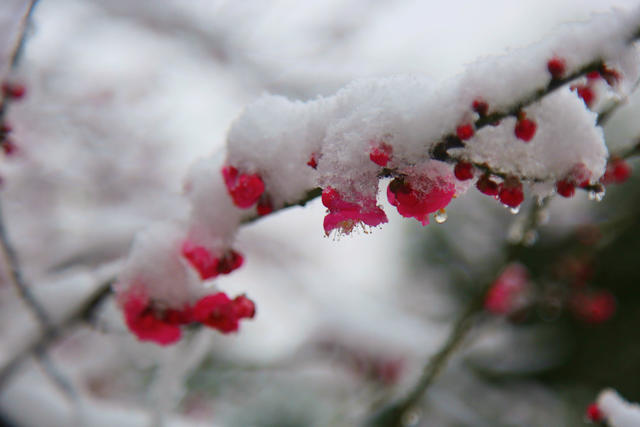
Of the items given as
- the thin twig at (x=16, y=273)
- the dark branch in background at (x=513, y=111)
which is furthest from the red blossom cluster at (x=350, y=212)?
the thin twig at (x=16, y=273)

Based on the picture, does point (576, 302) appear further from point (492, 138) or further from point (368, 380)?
point (492, 138)

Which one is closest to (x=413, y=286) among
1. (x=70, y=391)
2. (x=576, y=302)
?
(x=576, y=302)

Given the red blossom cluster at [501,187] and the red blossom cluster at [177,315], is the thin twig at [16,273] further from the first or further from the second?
the red blossom cluster at [501,187]

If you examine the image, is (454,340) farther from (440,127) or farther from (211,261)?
(440,127)

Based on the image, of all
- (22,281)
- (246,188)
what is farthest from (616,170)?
(22,281)

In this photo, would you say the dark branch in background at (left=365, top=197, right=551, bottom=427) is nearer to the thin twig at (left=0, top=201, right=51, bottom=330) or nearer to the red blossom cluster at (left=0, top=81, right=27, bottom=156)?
the thin twig at (left=0, top=201, right=51, bottom=330)

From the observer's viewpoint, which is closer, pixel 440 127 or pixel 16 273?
pixel 440 127

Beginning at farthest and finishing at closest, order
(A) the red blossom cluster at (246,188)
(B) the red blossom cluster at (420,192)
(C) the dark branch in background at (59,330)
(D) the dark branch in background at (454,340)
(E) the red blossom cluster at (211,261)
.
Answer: (D) the dark branch in background at (454,340) → (C) the dark branch in background at (59,330) → (E) the red blossom cluster at (211,261) → (A) the red blossom cluster at (246,188) → (B) the red blossom cluster at (420,192)
